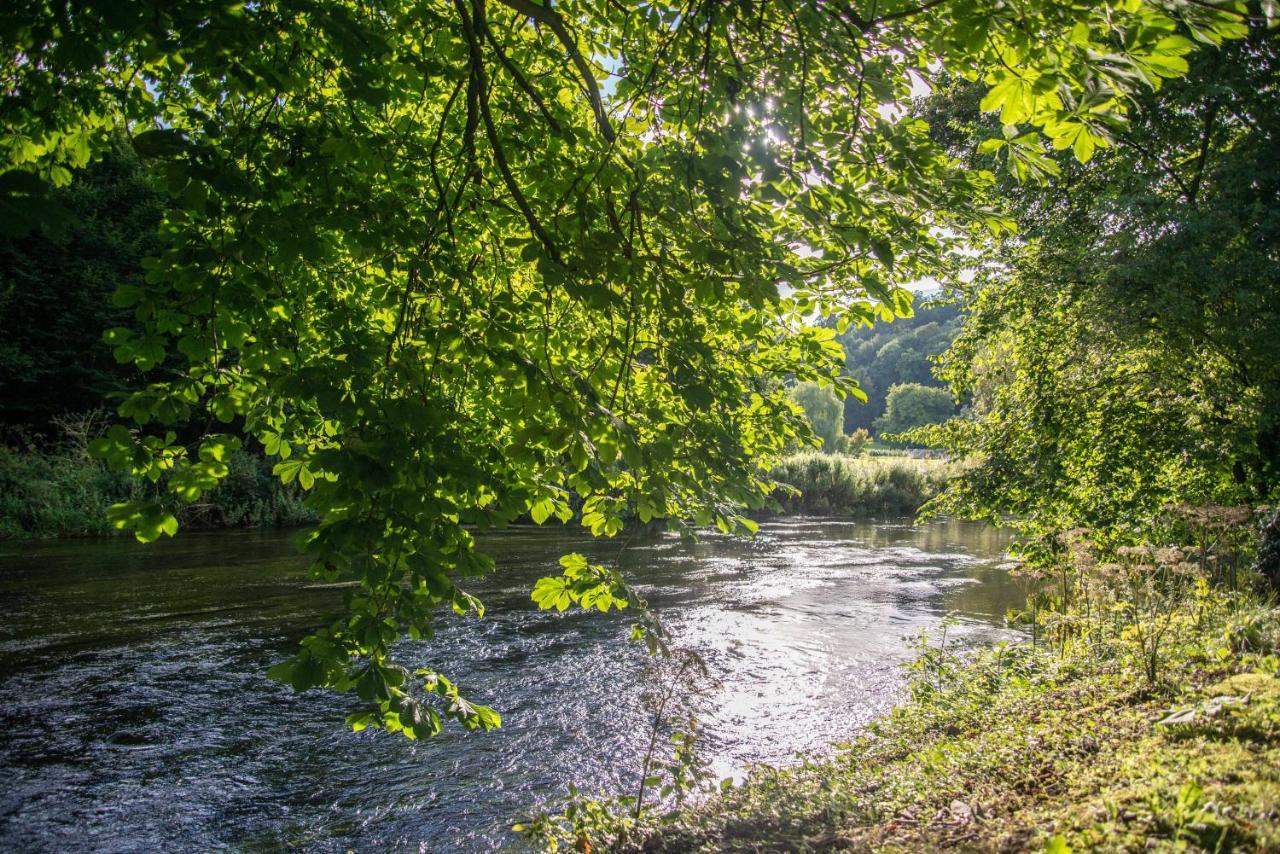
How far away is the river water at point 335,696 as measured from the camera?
584cm

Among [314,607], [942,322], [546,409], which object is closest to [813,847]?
[546,409]

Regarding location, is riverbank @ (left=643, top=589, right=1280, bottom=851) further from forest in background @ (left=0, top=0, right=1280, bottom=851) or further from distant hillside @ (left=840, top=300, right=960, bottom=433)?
distant hillside @ (left=840, top=300, right=960, bottom=433)

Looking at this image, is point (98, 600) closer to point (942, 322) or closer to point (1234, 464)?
point (1234, 464)

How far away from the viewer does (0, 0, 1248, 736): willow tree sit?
8.55 feet

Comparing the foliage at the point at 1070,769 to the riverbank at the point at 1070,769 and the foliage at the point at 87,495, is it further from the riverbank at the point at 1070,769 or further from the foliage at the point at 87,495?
the foliage at the point at 87,495

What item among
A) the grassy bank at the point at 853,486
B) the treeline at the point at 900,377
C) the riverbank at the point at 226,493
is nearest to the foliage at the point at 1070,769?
the riverbank at the point at 226,493

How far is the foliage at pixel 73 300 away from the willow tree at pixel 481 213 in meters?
23.2

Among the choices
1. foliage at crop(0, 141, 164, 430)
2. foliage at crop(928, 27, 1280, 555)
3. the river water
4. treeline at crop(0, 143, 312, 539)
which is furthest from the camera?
foliage at crop(0, 141, 164, 430)

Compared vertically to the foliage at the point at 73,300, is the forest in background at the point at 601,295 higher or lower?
lower

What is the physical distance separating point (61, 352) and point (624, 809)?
26.7 m

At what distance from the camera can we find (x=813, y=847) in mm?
4031

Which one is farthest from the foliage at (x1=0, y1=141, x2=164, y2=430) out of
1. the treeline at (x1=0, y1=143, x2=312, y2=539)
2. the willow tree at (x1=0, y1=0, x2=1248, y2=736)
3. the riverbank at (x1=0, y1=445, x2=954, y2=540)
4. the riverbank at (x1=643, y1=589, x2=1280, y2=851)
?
the riverbank at (x1=643, y1=589, x2=1280, y2=851)

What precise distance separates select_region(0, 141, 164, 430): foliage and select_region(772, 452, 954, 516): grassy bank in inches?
992

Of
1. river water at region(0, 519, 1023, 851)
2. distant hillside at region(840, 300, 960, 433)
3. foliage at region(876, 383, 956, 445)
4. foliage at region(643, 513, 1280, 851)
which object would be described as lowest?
river water at region(0, 519, 1023, 851)
